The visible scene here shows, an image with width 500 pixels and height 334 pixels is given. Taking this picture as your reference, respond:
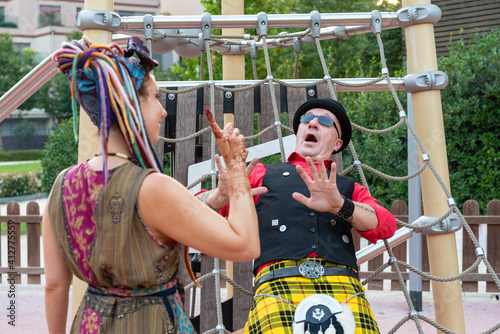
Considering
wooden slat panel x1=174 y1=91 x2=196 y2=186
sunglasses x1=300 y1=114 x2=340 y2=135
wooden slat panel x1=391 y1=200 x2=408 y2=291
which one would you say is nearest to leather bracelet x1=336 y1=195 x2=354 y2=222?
sunglasses x1=300 y1=114 x2=340 y2=135

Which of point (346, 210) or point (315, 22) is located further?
point (315, 22)

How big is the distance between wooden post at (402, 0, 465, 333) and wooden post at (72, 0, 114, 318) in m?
1.53

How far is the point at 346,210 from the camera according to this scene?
2273 mm

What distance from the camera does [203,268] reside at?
318cm

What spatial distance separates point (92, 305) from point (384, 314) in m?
4.06

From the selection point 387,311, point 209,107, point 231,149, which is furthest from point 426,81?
point 387,311

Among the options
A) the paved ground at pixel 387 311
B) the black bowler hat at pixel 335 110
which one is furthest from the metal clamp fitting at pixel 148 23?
the paved ground at pixel 387 311

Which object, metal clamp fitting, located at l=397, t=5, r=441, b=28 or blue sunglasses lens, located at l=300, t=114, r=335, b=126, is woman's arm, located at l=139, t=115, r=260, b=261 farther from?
metal clamp fitting, located at l=397, t=5, r=441, b=28

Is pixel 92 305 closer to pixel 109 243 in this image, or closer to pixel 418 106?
pixel 109 243

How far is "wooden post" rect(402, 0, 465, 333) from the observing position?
304cm

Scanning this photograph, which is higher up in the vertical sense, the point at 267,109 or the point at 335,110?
the point at 267,109

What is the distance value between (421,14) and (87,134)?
1.76 meters

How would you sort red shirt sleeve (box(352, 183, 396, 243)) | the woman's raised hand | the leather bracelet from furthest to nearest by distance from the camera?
red shirt sleeve (box(352, 183, 396, 243)), the leather bracelet, the woman's raised hand

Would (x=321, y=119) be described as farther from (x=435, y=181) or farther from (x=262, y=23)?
(x=262, y=23)
